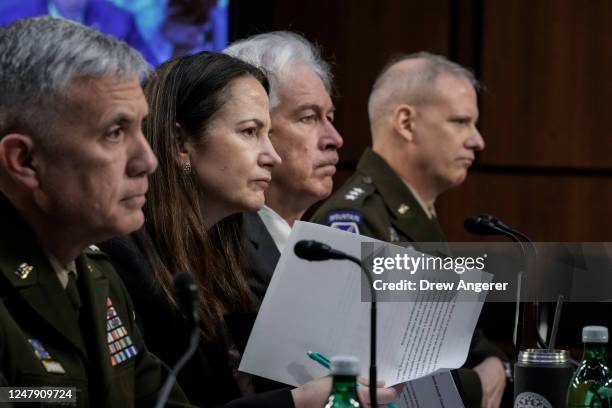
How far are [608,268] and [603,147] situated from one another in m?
2.87

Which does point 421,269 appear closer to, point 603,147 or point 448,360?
point 448,360

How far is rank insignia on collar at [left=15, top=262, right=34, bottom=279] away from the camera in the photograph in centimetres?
162

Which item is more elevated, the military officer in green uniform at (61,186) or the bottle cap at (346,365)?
the military officer in green uniform at (61,186)

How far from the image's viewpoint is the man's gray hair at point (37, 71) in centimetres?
162

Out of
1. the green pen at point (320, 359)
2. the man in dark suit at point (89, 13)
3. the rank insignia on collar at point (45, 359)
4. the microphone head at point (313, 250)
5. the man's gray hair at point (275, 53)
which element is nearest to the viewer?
the rank insignia on collar at point (45, 359)

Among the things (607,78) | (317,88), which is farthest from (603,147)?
(317,88)

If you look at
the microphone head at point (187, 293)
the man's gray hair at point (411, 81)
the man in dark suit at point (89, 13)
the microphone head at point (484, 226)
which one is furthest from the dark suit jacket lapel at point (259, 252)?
the man's gray hair at point (411, 81)

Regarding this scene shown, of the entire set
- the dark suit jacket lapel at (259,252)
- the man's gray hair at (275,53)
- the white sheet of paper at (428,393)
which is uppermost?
the man's gray hair at (275,53)

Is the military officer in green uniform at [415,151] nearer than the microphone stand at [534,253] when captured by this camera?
No

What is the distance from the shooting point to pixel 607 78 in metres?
5.18

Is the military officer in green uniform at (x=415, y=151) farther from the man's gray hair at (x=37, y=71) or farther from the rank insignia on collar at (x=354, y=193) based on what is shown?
the man's gray hair at (x=37, y=71)

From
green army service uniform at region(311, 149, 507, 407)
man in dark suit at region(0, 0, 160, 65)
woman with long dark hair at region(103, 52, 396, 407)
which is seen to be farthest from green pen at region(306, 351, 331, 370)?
man in dark suit at region(0, 0, 160, 65)

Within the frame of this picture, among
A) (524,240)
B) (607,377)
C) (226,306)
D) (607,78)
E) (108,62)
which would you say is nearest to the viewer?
(108,62)

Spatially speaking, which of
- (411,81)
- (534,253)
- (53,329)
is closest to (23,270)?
(53,329)
